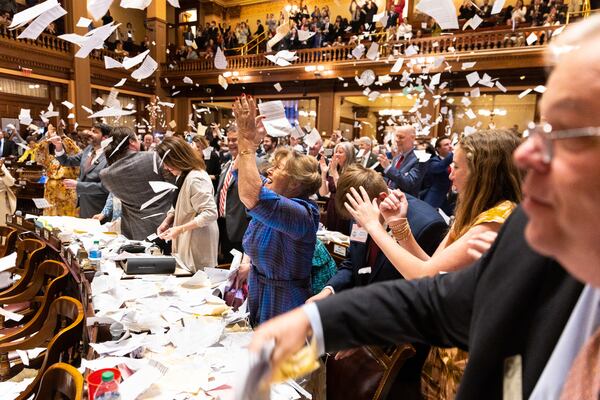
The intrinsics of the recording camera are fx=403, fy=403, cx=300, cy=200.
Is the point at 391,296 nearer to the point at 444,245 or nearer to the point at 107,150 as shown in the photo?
the point at 444,245

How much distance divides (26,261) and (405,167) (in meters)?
3.72

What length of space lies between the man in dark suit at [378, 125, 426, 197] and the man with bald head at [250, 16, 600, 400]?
3.60m

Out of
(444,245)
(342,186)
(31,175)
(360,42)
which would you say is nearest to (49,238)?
(342,186)

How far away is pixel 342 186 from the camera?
1.95 meters

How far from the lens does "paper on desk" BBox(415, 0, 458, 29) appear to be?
234 centimetres

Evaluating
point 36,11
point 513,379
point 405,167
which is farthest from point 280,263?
point 405,167

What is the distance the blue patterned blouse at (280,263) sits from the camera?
2035 mm

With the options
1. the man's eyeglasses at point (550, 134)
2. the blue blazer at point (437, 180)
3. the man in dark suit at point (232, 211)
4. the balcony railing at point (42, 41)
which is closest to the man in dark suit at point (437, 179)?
the blue blazer at point (437, 180)

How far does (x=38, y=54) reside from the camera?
37.5 feet

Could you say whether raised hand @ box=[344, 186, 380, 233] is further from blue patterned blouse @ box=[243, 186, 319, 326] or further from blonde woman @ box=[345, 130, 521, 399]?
blue patterned blouse @ box=[243, 186, 319, 326]

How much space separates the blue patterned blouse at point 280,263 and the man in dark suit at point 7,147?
30.5 feet

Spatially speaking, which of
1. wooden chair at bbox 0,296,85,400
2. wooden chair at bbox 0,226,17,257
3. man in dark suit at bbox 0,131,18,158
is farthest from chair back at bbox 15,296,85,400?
man in dark suit at bbox 0,131,18,158

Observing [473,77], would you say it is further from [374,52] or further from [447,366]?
[447,366]

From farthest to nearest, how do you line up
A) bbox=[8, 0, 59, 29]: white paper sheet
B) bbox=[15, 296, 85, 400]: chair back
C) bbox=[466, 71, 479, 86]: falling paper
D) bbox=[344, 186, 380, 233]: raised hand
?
bbox=[466, 71, 479, 86]: falling paper, bbox=[8, 0, 59, 29]: white paper sheet, bbox=[344, 186, 380, 233]: raised hand, bbox=[15, 296, 85, 400]: chair back
